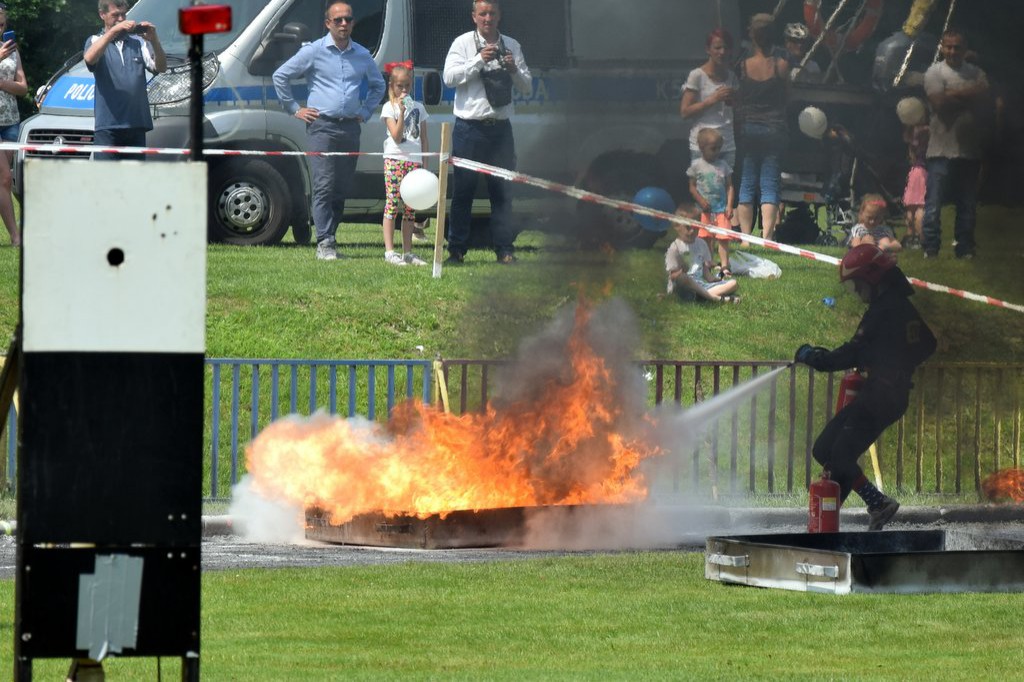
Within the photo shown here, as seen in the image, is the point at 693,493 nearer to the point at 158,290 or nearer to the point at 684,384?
the point at 684,384

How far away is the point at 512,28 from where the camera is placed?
54.9ft

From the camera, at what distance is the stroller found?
50.8 ft

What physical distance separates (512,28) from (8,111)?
4.82 meters

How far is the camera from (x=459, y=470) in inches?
451

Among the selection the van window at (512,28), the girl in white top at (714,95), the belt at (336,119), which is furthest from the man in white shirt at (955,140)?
the belt at (336,119)

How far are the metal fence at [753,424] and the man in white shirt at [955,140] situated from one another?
1308mm

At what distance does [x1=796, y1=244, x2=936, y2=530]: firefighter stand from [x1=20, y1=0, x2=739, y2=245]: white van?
12.2 ft

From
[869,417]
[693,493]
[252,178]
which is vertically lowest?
[693,493]

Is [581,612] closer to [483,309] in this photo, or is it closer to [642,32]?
[483,309]

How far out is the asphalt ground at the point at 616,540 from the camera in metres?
10.5

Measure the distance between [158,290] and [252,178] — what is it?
13.1 m

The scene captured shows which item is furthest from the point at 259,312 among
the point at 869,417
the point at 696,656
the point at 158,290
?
the point at 158,290

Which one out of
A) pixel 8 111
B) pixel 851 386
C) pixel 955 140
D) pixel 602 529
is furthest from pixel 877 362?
pixel 8 111

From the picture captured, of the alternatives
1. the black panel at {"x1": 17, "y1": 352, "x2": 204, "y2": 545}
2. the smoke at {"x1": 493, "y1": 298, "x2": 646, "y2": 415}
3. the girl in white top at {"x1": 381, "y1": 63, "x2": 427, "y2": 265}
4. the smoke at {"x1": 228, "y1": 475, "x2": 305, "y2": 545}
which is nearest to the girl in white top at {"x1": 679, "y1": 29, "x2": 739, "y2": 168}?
the girl in white top at {"x1": 381, "y1": 63, "x2": 427, "y2": 265}
